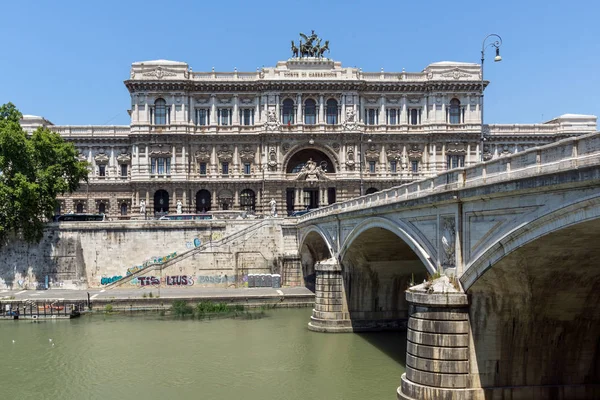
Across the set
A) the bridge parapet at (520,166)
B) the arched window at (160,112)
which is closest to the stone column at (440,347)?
the bridge parapet at (520,166)

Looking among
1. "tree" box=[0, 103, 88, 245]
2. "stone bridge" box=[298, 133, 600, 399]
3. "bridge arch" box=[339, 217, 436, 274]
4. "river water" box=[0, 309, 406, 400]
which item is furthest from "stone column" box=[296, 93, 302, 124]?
"stone bridge" box=[298, 133, 600, 399]

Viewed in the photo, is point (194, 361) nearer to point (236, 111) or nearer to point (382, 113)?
point (236, 111)

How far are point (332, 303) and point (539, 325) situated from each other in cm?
1947

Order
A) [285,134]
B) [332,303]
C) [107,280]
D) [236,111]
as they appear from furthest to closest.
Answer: [236,111], [285,134], [107,280], [332,303]

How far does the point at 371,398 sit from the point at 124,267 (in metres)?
41.4

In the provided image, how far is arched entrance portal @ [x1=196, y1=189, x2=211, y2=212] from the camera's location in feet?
253

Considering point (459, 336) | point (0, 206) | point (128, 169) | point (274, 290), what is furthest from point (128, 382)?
point (128, 169)

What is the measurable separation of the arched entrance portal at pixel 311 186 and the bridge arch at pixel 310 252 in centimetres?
1600

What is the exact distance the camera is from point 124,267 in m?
62.1

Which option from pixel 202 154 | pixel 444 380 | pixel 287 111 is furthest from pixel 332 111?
pixel 444 380

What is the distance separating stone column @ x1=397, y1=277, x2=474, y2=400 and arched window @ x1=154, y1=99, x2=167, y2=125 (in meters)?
60.4

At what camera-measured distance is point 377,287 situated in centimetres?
3953

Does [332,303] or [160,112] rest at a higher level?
[160,112]

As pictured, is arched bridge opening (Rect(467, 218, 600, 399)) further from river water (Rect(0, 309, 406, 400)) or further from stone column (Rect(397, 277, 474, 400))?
river water (Rect(0, 309, 406, 400))
